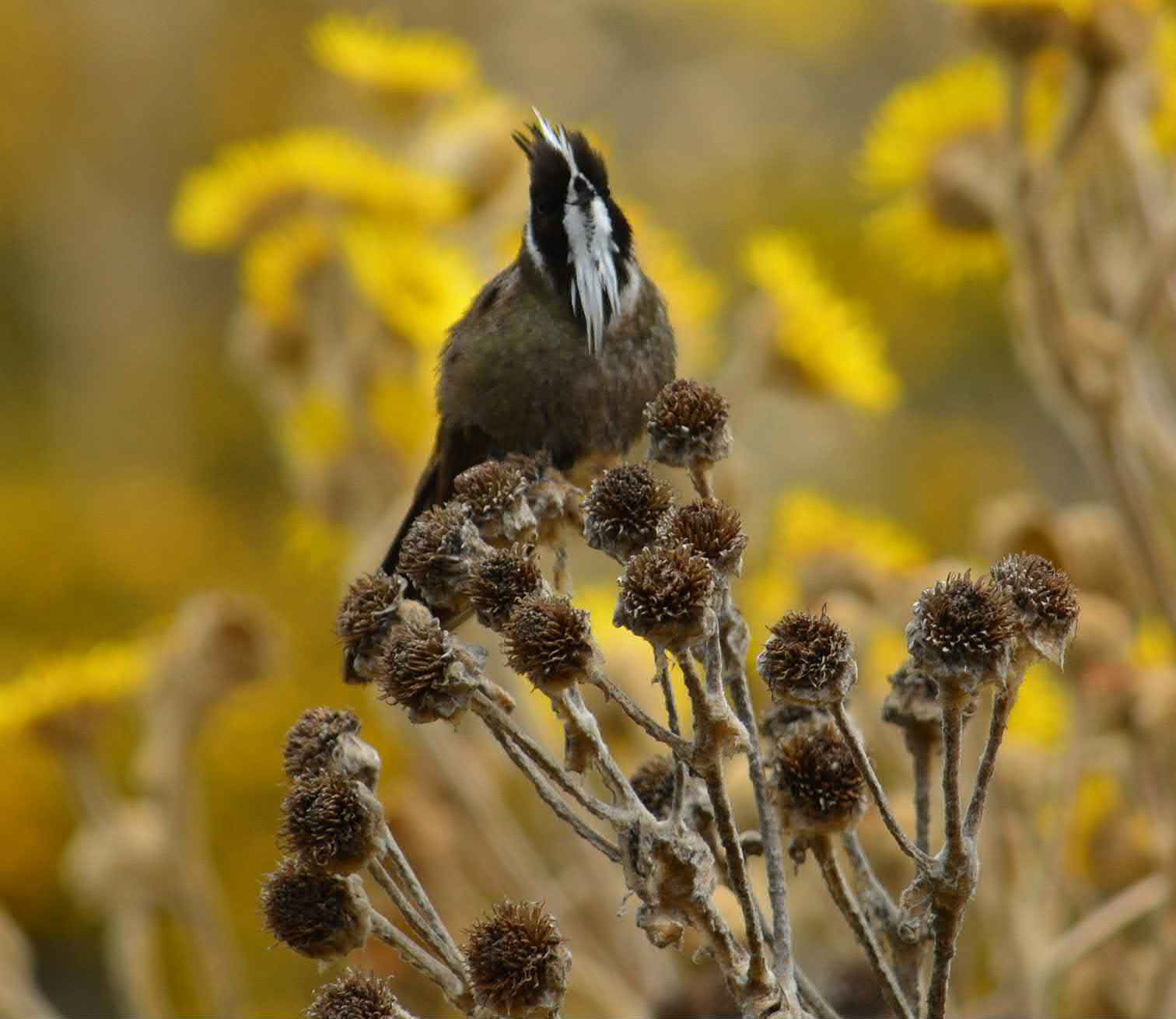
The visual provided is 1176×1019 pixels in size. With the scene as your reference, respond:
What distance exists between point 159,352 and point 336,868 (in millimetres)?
4984

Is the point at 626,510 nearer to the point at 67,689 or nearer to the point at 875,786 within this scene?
the point at 875,786

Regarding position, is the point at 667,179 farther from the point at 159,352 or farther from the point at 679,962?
the point at 679,962

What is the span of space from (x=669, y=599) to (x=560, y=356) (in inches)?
25.8

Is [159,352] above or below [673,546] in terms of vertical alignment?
above

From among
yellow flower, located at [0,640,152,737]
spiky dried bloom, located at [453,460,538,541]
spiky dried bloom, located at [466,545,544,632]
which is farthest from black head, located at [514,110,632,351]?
yellow flower, located at [0,640,152,737]

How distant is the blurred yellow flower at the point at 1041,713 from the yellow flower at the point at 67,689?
0.89 metres

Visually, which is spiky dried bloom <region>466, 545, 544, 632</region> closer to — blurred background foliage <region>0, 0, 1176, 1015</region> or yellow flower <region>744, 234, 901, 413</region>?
blurred background foliage <region>0, 0, 1176, 1015</region>

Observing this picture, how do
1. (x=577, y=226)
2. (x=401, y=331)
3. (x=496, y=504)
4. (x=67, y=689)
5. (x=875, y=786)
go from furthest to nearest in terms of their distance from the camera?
1. (x=401, y=331)
2. (x=67, y=689)
3. (x=577, y=226)
4. (x=496, y=504)
5. (x=875, y=786)

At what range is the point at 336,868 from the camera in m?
0.93

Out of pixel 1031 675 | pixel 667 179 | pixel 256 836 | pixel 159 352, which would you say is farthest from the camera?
pixel 159 352

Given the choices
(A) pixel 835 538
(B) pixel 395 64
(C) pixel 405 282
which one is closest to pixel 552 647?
(A) pixel 835 538

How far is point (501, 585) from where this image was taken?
0.97 metres

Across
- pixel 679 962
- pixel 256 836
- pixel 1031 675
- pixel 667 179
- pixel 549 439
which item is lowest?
pixel 679 962

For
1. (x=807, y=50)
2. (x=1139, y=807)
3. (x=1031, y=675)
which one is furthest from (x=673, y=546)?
(x=807, y=50)
